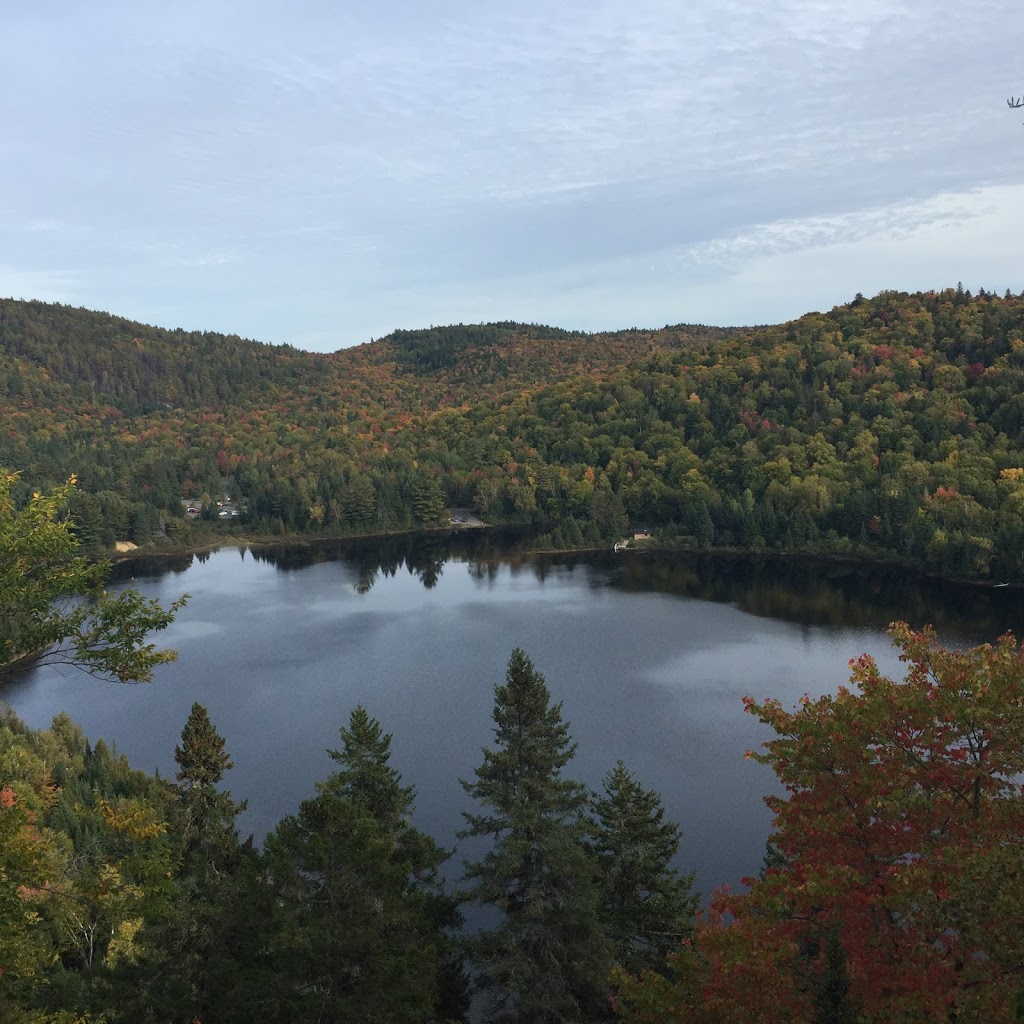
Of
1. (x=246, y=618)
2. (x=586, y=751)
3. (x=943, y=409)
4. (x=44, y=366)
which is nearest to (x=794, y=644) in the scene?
(x=586, y=751)

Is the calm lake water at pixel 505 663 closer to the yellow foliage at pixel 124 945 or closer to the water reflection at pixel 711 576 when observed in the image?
the water reflection at pixel 711 576

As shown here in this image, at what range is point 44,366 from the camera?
187m

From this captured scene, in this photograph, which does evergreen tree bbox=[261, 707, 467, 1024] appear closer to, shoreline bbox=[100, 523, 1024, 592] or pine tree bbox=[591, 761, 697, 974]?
pine tree bbox=[591, 761, 697, 974]

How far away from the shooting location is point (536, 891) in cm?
1667

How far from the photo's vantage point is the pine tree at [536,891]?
16359 mm

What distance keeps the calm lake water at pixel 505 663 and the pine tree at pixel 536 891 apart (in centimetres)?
1306

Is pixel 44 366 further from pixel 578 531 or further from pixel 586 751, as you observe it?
pixel 586 751

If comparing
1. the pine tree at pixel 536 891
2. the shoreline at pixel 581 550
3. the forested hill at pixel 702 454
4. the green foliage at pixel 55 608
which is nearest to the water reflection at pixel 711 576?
the shoreline at pixel 581 550

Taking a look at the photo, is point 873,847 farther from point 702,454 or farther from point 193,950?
point 702,454

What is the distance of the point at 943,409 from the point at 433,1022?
93184 millimetres

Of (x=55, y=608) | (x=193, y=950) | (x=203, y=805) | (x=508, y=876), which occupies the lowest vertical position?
(x=193, y=950)

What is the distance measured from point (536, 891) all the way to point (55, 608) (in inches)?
436

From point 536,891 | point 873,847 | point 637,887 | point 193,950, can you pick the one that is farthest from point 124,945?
point 873,847

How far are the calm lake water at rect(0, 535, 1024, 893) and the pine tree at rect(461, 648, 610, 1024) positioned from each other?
1306 centimetres
